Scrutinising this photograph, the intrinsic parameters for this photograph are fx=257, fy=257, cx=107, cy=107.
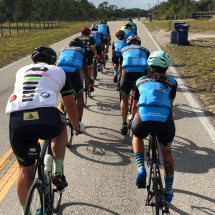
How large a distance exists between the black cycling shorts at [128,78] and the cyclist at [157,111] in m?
1.93

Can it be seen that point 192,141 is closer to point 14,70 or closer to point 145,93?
point 145,93

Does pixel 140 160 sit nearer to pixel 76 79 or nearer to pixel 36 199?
pixel 36 199

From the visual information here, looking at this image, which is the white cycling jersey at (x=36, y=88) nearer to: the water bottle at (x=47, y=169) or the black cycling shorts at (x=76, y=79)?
the water bottle at (x=47, y=169)

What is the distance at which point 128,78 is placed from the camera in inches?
211

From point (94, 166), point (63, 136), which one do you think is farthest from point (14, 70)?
point (63, 136)

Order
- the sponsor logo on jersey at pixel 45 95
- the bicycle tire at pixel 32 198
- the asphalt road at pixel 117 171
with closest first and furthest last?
1. the bicycle tire at pixel 32 198
2. the sponsor logo on jersey at pixel 45 95
3. the asphalt road at pixel 117 171

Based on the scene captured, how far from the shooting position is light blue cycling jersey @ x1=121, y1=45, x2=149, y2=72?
520 cm

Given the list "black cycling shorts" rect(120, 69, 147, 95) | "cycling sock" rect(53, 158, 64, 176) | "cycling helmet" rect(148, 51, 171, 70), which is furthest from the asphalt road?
"cycling helmet" rect(148, 51, 171, 70)

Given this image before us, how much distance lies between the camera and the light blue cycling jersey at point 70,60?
5281 millimetres

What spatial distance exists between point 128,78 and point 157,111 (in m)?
2.41

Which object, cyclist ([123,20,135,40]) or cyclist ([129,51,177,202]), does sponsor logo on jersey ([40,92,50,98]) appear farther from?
cyclist ([123,20,135,40])

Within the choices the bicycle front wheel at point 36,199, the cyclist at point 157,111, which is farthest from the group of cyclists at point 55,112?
the bicycle front wheel at point 36,199

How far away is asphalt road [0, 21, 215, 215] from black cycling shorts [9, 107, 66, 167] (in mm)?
1356

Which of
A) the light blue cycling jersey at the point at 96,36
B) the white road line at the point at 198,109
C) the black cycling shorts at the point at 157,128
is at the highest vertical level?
the light blue cycling jersey at the point at 96,36
